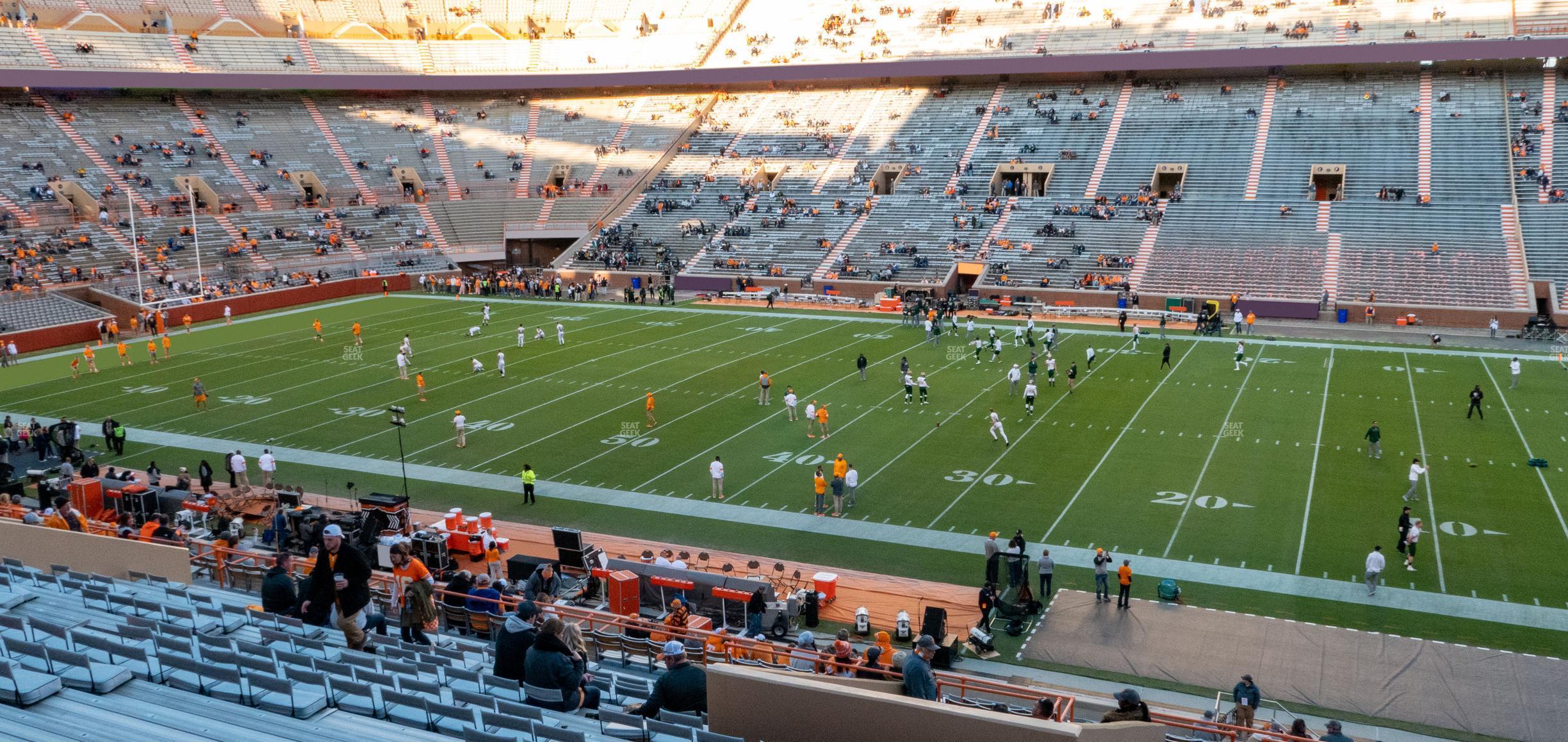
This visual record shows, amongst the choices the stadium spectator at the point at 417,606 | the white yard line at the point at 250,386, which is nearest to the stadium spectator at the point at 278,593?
the stadium spectator at the point at 417,606

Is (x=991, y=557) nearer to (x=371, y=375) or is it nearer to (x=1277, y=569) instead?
(x=1277, y=569)

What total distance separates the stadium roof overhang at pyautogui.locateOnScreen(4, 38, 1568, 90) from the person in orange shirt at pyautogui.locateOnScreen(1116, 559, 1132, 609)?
167ft

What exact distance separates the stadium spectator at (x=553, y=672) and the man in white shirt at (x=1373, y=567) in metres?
13.4

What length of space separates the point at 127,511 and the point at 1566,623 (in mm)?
24508

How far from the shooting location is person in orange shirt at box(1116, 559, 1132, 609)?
16703mm

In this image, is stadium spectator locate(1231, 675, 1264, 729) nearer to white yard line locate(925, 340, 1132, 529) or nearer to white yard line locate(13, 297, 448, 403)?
white yard line locate(925, 340, 1132, 529)

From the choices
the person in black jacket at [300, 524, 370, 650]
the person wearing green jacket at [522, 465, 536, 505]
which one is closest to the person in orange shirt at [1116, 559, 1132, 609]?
the person in black jacket at [300, 524, 370, 650]

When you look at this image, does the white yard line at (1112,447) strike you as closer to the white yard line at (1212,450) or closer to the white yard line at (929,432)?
Answer: the white yard line at (1212,450)

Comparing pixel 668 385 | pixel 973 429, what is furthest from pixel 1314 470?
pixel 668 385

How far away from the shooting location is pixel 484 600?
42.2 ft

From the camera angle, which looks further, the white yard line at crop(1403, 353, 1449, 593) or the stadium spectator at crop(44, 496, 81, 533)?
the white yard line at crop(1403, 353, 1449, 593)

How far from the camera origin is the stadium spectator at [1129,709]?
28.5 feet

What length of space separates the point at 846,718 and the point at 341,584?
5.32 m

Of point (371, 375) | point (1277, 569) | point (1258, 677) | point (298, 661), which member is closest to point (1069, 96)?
point (371, 375)
